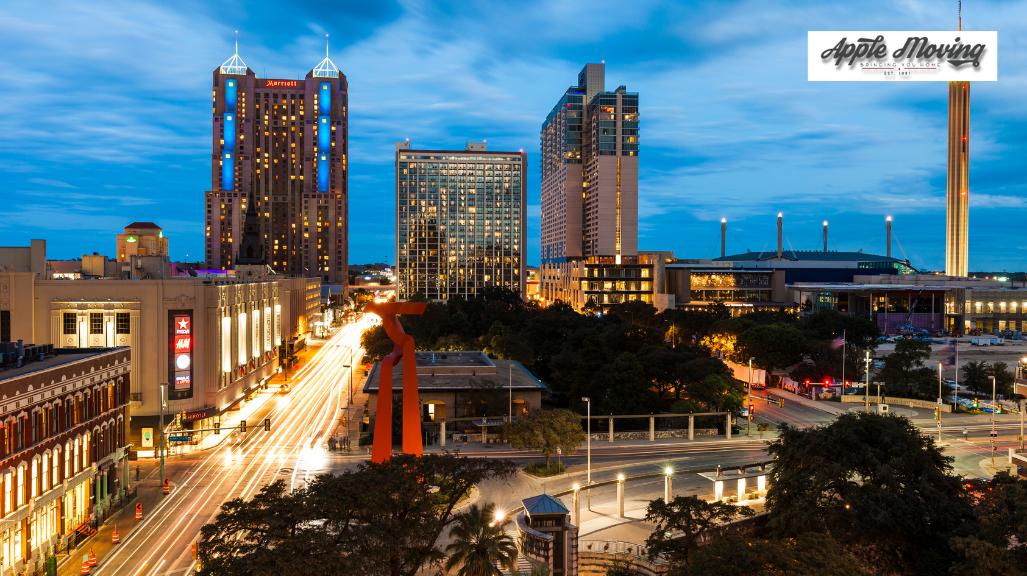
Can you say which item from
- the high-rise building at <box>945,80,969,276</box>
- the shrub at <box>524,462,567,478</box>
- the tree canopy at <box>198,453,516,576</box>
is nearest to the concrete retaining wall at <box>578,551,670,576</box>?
the tree canopy at <box>198,453,516,576</box>

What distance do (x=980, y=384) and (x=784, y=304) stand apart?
336 ft

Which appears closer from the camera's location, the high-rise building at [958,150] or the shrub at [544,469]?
the shrub at [544,469]

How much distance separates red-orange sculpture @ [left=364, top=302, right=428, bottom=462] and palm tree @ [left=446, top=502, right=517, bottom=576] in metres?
14.4

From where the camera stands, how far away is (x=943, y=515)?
105ft

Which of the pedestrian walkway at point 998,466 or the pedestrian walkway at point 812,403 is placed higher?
the pedestrian walkway at point 812,403

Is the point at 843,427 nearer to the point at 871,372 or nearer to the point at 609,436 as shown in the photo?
the point at 609,436

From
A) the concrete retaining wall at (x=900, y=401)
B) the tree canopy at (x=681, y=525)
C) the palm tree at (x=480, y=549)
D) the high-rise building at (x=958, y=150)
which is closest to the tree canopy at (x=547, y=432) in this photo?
the tree canopy at (x=681, y=525)

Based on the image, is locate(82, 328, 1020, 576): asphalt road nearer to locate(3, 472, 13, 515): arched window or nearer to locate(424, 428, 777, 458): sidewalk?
locate(424, 428, 777, 458): sidewalk

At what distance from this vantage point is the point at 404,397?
43.5 m

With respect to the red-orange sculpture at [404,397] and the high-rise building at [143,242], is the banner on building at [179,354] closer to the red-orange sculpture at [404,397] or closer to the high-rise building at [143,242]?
the red-orange sculpture at [404,397]

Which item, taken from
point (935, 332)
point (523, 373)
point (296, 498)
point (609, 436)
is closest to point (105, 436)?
point (296, 498)

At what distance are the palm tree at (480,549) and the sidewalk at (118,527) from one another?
20.7m

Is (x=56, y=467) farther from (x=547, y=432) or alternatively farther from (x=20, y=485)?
(x=547, y=432)

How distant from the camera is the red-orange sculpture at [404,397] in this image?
4174 centimetres
